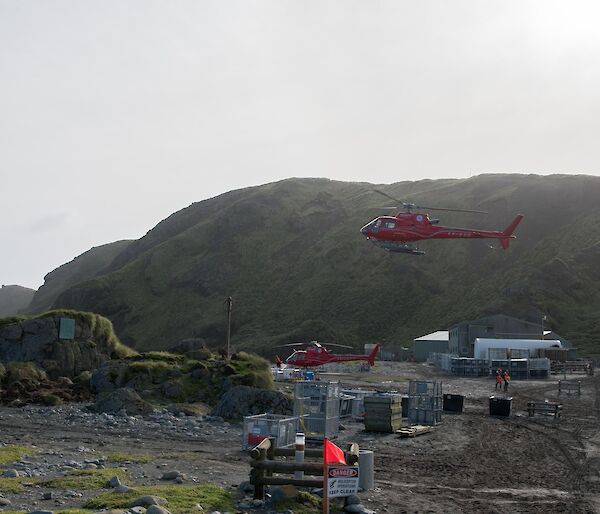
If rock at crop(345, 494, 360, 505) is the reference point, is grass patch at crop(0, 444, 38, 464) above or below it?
below

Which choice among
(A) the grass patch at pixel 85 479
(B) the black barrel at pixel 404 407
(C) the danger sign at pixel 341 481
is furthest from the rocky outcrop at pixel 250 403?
(C) the danger sign at pixel 341 481

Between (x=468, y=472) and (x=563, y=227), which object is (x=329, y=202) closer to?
(x=563, y=227)

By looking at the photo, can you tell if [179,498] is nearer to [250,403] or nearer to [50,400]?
[250,403]

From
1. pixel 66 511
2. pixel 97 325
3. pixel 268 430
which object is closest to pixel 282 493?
pixel 66 511

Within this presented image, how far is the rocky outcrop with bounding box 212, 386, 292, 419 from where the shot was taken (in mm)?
29281

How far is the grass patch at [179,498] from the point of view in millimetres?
12719

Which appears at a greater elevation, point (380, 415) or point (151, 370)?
point (151, 370)

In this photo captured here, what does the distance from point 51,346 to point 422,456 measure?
92.5 ft

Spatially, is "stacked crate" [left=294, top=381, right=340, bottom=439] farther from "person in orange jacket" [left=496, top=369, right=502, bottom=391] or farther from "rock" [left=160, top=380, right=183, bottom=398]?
"person in orange jacket" [left=496, top=369, right=502, bottom=391]

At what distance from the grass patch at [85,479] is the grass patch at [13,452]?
2.55m

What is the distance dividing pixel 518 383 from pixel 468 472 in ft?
126

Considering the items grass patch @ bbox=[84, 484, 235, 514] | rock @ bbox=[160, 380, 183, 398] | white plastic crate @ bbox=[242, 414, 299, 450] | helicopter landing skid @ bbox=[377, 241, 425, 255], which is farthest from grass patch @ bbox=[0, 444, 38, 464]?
helicopter landing skid @ bbox=[377, 241, 425, 255]

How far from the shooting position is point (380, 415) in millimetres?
27734

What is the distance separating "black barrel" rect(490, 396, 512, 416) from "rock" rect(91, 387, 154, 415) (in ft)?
51.1
